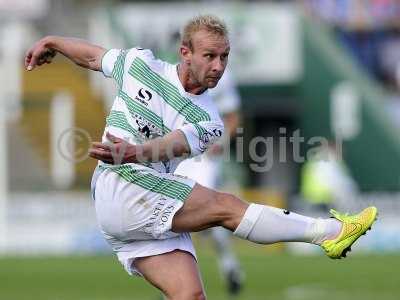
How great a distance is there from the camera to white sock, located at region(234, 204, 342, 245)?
25.4 feet

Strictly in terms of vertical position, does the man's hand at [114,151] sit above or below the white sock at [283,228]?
above

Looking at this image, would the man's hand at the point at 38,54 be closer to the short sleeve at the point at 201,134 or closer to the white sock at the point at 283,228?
the short sleeve at the point at 201,134

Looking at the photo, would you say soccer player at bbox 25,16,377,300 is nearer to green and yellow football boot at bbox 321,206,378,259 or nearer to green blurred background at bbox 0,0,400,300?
green and yellow football boot at bbox 321,206,378,259

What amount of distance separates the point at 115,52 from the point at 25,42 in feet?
69.3

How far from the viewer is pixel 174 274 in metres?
7.80

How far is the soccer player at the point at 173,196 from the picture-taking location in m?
7.72

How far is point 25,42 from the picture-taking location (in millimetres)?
28781

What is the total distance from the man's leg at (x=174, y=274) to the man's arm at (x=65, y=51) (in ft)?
4.31

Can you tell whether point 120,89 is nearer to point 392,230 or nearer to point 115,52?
point 115,52

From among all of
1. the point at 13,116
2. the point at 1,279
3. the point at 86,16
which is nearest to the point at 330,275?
the point at 1,279

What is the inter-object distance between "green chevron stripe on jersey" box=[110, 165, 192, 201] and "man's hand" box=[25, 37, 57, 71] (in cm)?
92

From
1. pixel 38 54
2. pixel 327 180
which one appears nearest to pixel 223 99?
pixel 38 54

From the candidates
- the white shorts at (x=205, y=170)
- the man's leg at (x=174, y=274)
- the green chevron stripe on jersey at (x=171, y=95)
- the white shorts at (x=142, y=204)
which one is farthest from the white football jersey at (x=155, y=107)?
the white shorts at (x=205, y=170)

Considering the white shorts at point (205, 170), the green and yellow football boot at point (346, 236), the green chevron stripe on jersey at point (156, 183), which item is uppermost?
the green chevron stripe on jersey at point (156, 183)
